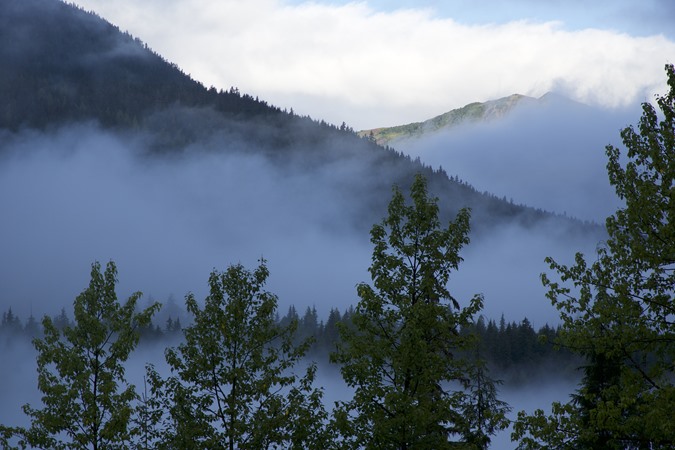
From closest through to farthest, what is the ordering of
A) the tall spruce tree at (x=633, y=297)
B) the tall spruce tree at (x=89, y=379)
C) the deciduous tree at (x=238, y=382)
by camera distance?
A: the tall spruce tree at (x=633, y=297)
the deciduous tree at (x=238, y=382)
the tall spruce tree at (x=89, y=379)

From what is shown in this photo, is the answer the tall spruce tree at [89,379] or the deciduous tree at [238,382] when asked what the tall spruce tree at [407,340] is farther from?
the tall spruce tree at [89,379]

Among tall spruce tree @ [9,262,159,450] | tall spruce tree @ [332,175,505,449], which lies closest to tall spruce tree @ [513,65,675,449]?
tall spruce tree @ [332,175,505,449]

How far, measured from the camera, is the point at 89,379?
2017 centimetres

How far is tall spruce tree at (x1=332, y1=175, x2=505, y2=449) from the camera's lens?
17172 millimetres

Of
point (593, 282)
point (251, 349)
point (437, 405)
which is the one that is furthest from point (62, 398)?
point (593, 282)

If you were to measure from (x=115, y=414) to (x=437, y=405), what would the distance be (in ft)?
26.6

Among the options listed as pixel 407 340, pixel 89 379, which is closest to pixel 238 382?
pixel 89 379

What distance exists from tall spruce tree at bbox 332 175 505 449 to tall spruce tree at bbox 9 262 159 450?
19.3ft

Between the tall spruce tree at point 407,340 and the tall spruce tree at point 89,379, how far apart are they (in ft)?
19.3

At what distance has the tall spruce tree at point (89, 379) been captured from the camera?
1933cm

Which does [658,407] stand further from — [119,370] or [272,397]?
[119,370]

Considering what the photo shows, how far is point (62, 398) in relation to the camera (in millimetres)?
19484

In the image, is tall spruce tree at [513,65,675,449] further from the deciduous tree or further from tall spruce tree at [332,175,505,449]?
the deciduous tree

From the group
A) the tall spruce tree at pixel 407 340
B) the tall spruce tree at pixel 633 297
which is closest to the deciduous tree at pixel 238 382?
the tall spruce tree at pixel 407 340
